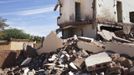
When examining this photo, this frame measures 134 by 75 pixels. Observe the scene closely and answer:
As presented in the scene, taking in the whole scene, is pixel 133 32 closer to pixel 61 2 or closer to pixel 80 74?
pixel 61 2

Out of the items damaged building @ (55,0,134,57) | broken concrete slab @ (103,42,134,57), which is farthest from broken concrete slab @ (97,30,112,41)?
broken concrete slab @ (103,42,134,57)

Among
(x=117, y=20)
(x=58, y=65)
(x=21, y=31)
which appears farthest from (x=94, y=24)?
(x=21, y=31)

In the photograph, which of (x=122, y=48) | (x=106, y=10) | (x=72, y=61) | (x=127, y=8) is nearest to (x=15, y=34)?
(x=127, y=8)

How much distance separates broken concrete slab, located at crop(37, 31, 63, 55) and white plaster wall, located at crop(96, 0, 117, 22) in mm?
5076

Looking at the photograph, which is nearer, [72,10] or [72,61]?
[72,61]

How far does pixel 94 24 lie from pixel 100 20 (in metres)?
0.70

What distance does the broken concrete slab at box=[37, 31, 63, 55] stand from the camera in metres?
22.5

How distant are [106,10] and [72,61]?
9303 millimetres

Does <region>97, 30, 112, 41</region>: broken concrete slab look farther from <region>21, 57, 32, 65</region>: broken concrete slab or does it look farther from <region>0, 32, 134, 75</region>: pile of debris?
<region>21, 57, 32, 65</region>: broken concrete slab

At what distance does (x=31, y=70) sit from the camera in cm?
2020

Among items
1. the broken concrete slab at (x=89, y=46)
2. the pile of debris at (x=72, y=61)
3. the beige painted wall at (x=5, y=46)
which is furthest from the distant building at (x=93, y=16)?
the beige painted wall at (x=5, y=46)

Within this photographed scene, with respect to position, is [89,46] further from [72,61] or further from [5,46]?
[5,46]

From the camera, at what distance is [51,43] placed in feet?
76.0

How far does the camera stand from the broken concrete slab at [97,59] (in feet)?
56.5
